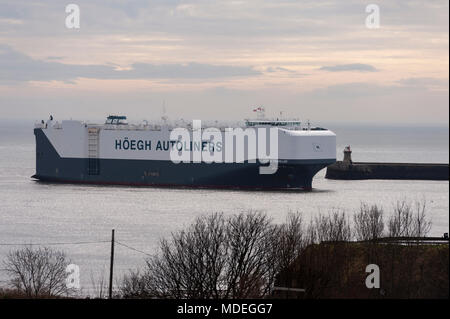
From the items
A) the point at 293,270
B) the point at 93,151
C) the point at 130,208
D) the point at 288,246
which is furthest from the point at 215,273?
the point at 93,151

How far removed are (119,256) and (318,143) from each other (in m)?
21.1

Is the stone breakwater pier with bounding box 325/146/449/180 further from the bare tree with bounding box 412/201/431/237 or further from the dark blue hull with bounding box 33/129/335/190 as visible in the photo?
the bare tree with bounding box 412/201/431/237

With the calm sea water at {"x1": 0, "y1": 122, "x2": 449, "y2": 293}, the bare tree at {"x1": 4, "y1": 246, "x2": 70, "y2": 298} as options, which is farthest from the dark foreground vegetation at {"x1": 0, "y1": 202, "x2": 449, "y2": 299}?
the calm sea water at {"x1": 0, "y1": 122, "x2": 449, "y2": 293}

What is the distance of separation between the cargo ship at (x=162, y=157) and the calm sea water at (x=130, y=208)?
1.38 metres

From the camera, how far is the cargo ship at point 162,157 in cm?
4372

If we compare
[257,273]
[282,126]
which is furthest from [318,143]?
[257,273]

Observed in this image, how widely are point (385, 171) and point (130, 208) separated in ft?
74.7

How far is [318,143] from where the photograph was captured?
44.0 meters

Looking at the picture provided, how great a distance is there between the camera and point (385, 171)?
A: 5466 cm

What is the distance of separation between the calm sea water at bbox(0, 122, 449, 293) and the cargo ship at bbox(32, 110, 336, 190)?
4.54ft

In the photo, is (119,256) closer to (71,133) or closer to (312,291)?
(312,291)

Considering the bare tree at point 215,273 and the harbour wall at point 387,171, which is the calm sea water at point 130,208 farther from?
the bare tree at point 215,273

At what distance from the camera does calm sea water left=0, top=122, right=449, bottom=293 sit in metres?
25.8

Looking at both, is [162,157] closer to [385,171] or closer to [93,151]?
[93,151]
